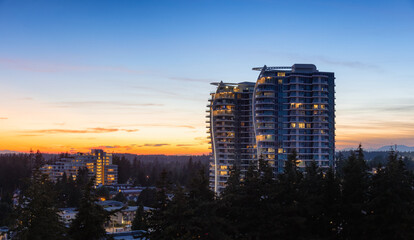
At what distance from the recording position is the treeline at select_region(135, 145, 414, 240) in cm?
2886

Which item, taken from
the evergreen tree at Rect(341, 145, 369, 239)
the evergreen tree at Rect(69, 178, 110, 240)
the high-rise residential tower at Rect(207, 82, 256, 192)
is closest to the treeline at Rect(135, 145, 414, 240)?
the evergreen tree at Rect(341, 145, 369, 239)

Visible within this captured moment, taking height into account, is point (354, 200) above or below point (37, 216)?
above

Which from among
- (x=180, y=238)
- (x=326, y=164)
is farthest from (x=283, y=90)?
(x=180, y=238)

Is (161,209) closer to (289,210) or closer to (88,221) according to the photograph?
(88,221)

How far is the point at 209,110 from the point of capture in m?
123

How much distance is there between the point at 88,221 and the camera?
26656 millimetres

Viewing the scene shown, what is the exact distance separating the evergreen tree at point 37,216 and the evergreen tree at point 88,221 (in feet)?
2.79

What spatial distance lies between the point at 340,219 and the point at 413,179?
728 cm

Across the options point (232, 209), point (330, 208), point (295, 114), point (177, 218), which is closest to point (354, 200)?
point (330, 208)

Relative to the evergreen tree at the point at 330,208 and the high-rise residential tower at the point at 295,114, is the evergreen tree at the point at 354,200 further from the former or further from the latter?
the high-rise residential tower at the point at 295,114

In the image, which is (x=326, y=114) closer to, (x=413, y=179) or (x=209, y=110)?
(x=209, y=110)

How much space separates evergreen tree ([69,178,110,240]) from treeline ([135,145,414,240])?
410 centimetres

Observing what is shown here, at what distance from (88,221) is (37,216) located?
3.02 m

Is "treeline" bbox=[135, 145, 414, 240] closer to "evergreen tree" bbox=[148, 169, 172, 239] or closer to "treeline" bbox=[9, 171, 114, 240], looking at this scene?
"evergreen tree" bbox=[148, 169, 172, 239]
